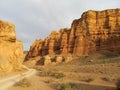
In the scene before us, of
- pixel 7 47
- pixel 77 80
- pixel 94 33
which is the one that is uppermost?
pixel 94 33

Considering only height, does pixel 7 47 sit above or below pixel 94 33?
below

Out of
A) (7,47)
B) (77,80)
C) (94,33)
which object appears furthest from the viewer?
A: (94,33)

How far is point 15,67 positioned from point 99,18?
56336mm

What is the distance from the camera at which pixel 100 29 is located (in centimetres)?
8425

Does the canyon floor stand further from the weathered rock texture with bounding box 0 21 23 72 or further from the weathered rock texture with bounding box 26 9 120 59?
the weathered rock texture with bounding box 26 9 120 59

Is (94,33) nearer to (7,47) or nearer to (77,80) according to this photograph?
(7,47)

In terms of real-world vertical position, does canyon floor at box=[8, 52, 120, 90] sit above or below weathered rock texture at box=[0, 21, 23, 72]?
below

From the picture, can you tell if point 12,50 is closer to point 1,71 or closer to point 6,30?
point 6,30

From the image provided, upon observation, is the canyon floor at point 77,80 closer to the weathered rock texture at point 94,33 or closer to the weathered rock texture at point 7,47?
the weathered rock texture at point 7,47

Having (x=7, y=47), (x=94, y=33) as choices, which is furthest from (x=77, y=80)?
(x=94, y=33)

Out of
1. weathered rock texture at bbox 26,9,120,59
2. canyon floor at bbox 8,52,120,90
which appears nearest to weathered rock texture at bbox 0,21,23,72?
canyon floor at bbox 8,52,120,90

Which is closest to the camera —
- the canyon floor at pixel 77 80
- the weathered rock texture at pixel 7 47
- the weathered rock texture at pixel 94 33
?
the canyon floor at pixel 77 80

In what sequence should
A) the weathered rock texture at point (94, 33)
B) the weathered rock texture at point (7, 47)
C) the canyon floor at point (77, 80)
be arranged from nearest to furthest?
the canyon floor at point (77, 80) → the weathered rock texture at point (7, 47) → the weathered rock texture at point (94, 33)

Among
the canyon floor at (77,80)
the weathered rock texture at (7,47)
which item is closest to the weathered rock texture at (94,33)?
the canyon floor at (77,80)
